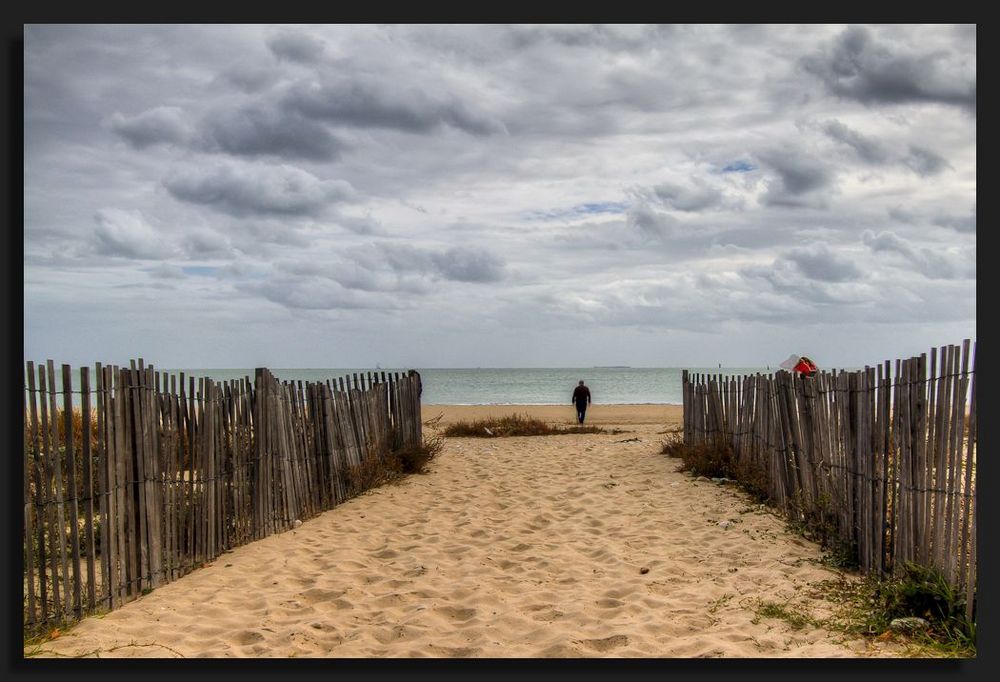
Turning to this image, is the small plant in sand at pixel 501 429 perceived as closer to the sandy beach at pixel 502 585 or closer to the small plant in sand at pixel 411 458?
the small plant in sand at pixel 411 458

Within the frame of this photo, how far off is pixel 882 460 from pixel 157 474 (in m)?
5.28

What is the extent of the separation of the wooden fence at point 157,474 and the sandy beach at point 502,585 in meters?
0.22

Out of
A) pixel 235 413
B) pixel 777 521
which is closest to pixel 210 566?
pixel 235 413

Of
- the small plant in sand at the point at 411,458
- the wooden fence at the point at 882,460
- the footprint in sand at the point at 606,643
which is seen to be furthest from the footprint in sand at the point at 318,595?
the small plant in sand at the point at 411,458

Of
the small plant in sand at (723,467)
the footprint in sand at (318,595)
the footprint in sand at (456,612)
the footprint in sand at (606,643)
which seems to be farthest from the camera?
the small plant in sand at (723,467)

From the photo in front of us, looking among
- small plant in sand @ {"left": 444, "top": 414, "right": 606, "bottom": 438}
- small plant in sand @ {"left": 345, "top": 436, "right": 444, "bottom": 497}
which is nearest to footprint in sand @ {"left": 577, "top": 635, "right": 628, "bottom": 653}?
small plant in sand @ {"left": 345, "top": 436, "right": 444, "bottom": 497}

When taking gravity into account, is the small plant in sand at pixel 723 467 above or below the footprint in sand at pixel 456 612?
above

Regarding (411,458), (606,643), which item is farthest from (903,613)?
(411,458)

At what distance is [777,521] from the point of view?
27.4 ft

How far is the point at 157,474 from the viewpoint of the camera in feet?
20.8

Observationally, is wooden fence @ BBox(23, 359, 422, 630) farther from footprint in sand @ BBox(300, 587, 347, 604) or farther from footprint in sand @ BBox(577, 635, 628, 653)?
footprint in sand @ BBox(577, 635, 628, 653)

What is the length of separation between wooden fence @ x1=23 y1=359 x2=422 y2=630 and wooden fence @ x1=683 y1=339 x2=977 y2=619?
4856 mm

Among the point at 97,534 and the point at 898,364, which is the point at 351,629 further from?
the point at 898,364

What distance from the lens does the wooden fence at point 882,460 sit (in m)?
5.13
